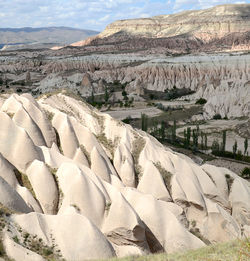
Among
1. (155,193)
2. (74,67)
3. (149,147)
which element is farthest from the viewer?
(74,67)

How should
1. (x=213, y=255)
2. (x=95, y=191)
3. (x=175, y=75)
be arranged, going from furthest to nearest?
(x=175, y=75) → (x=95, y=191) → (x=213, y=255)

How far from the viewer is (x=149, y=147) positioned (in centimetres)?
1698

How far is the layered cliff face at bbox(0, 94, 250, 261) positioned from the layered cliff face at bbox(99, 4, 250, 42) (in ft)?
437

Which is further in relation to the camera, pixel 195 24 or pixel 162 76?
pixel 195 24

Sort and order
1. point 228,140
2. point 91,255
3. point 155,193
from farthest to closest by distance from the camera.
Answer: point 228,140, point 155,193, point 91,255

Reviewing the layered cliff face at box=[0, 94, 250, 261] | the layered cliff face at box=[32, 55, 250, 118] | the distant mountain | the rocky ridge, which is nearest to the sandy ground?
the rocky ridge

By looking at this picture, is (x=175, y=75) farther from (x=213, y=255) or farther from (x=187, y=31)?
(x=213, y=255)

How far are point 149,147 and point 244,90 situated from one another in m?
40.9

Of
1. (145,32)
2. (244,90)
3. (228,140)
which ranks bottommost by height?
(228,140)

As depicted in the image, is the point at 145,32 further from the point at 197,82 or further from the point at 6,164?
the point at 6,164

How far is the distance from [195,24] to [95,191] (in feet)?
498

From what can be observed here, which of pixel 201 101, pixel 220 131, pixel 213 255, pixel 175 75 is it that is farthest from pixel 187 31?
pixel 213 255

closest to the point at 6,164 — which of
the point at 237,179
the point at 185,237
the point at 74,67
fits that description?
the point at 185,237

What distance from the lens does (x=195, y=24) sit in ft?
509
